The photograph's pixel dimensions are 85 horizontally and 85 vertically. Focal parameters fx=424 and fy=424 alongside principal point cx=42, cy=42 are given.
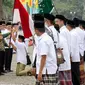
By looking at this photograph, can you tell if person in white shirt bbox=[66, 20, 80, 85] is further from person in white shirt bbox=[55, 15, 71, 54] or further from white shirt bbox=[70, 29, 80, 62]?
person in white shirt bbox=[55, 15, 71, 54]

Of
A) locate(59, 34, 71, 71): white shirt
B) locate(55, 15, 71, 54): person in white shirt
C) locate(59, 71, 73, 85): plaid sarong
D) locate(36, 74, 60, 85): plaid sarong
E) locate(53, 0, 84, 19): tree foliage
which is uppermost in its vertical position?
locate(53, 0, 84, 19): tree foliage

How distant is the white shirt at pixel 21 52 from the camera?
1283 centimetres

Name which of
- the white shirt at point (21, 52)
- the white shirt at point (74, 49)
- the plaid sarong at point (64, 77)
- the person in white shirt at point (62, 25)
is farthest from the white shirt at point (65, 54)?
the white shirt at point (21, 52)

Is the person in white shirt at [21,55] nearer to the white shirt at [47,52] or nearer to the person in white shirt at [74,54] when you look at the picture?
the person in white shirt at [74,54]

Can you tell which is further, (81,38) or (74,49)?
(81,38)

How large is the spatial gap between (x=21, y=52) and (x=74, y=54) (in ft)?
11.2

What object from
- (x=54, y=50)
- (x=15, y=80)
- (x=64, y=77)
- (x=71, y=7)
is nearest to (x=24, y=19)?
(x=64, y=77)

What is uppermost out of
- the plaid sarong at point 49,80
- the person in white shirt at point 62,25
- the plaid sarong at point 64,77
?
the person in white shirt at point 62,25

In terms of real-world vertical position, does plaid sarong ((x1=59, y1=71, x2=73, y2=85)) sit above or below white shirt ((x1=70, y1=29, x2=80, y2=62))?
below

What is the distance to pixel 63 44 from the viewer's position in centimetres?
870

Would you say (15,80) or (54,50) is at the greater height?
(54,50)

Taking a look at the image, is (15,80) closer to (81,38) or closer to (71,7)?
(81,38)

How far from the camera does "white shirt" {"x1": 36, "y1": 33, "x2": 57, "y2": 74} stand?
714 centimetres

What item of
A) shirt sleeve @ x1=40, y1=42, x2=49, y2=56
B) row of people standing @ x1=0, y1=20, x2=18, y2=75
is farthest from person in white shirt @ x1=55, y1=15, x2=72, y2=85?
row of people standing @ x1=0, y1=20, x2=18, y2=75
